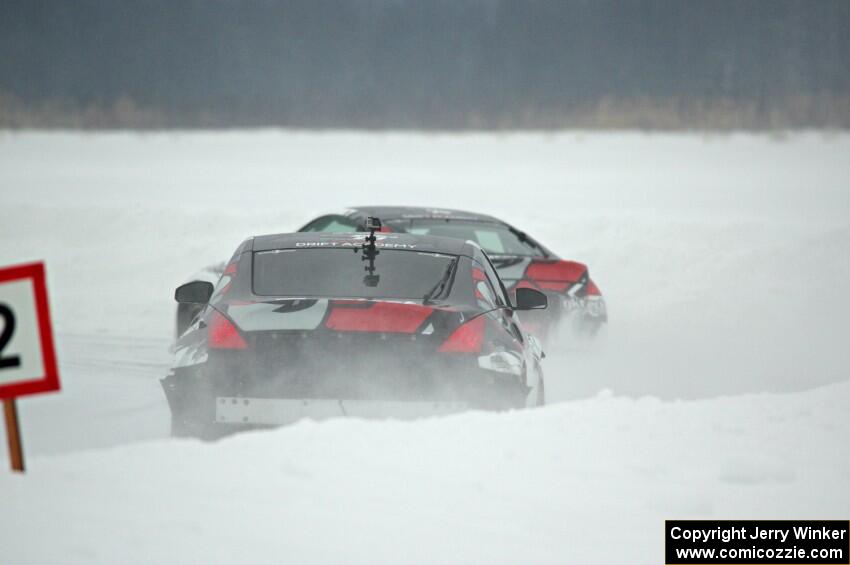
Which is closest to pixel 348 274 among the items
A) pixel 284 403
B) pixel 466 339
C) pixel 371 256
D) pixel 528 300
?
pixel 371 256

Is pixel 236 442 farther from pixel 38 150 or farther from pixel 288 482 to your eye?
pixel 38 150

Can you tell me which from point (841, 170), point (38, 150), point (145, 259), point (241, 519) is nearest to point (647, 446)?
point (241, 519)

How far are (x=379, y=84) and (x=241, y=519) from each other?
11556 cm

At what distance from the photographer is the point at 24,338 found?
4.81 meters

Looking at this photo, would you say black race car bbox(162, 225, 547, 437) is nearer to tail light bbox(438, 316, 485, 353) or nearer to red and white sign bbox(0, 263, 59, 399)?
tail light bbox(438, 316, 485, 353)

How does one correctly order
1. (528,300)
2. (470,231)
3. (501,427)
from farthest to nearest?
1. (470,231)
2. (528,300)
3. (501,427)

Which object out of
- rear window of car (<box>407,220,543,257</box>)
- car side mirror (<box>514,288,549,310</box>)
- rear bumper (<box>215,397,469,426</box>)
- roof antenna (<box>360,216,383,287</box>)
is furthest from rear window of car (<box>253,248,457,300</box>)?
rear window of car (<box>407,220,543,257</box>)

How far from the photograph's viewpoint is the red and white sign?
15.8 feet

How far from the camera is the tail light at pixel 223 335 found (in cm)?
570

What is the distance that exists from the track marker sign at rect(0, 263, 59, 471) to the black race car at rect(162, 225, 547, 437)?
97cm

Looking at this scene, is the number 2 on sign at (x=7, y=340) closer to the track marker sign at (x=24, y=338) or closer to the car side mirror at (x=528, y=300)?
the track marker sign at (x=24, y=338)

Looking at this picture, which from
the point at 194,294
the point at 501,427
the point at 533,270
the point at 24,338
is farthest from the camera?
the point at 533,270

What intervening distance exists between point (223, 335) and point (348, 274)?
0.96 m

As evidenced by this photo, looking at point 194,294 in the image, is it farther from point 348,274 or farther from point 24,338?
point 24,338
